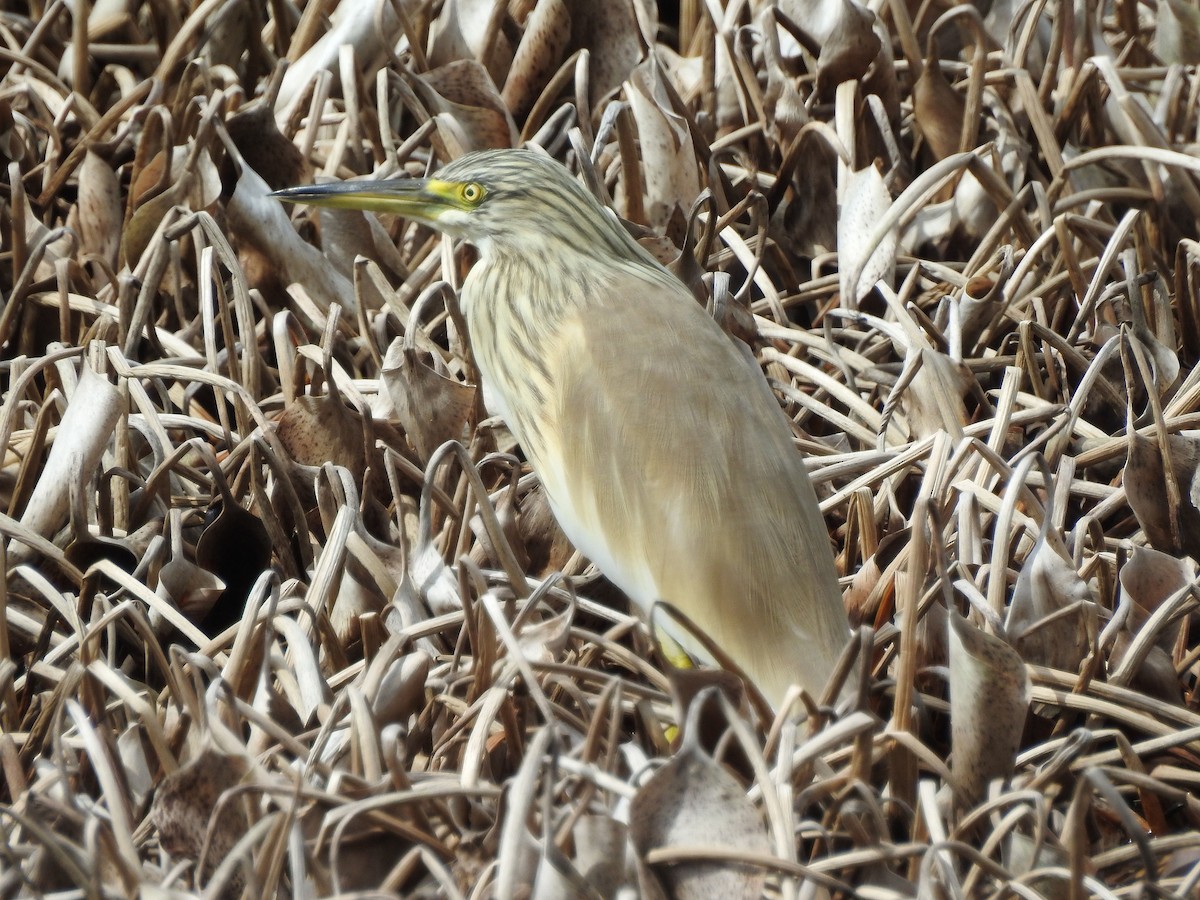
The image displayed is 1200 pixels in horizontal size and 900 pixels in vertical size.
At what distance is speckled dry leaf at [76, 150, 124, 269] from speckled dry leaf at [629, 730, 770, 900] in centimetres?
142

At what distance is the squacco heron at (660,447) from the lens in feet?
4.69

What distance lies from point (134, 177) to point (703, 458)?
1055 mm

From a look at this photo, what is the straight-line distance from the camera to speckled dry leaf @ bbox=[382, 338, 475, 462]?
5.25ft

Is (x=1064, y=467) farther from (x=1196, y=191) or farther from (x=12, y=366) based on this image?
(x=12, y=366)

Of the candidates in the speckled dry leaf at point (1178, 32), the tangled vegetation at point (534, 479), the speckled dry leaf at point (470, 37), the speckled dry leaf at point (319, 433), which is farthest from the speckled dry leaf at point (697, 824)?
the speckled dry leaf at point (1178, 32)

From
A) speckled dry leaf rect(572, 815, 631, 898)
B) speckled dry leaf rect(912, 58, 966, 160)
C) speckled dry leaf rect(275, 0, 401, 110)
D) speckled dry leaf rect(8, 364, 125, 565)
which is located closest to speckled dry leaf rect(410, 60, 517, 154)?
speckled dry leaf rect(275, 0, 401, 110)

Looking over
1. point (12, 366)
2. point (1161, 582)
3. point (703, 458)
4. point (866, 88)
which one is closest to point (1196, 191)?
point (866, 88)

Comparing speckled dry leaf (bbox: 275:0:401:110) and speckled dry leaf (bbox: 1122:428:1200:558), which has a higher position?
speckled dry leaf (bbox: 275:0:401:110)

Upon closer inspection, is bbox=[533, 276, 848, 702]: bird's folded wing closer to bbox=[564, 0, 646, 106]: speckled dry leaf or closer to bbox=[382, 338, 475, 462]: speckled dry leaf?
bbox=[382, 338, 475, 462]: speckled dry leaf

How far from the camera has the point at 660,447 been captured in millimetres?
1495

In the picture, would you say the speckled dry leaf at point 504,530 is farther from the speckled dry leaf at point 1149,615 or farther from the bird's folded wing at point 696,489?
the speckled dry leaf at point 1149,615

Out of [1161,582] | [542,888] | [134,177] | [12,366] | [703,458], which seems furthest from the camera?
[134,177]

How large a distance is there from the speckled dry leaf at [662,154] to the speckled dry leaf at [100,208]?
2.60 feet

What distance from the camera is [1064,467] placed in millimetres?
1553
